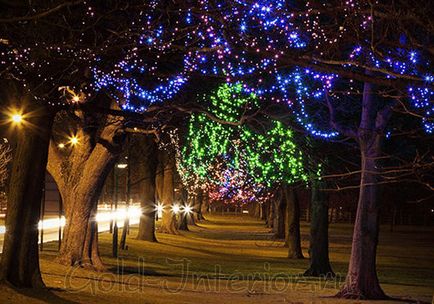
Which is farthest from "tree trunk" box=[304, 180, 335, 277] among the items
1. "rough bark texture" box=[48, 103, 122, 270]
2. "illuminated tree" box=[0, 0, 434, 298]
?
A: "rough bark texture" box=[48, 103, 122, 270]

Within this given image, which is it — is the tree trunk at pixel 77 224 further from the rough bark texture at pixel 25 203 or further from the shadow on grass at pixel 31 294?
the shadow on grass at pixel 31 294

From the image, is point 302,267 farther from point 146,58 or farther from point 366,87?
point 146,58

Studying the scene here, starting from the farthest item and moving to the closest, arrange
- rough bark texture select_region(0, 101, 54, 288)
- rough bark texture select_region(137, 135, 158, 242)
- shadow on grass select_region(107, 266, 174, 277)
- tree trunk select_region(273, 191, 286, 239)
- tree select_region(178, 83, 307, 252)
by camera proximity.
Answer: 1. tree trunk select_region(273, 191, 286, 239)
2. rough bark texture select_region(137, 135, 158, 242)
3. tree select_region(178, 83, 307, 252)
4. shadow on grass select_region(107, 266, 174, 277)
5. rough bark texture select_region(0, 101, 54, 288)

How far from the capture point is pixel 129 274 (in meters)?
22.1

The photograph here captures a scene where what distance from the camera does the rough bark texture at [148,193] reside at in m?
39.9

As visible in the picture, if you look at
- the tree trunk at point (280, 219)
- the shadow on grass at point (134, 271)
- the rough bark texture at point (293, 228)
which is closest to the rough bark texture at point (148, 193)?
the rough bark texture at point (293, 228)

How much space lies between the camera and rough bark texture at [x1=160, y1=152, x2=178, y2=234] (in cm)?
4912

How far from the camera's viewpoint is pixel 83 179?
68.6 ft

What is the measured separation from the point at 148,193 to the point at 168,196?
839 cm

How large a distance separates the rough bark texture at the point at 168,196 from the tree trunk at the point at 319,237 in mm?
20764

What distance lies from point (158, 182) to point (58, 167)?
101 ft

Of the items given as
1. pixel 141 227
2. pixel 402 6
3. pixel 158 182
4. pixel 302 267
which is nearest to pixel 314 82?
pixel 402 6

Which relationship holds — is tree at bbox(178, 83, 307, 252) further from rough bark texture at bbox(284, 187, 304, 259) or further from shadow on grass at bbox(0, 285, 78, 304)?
shadow on grass at bbox(0, 285, 78, 304)

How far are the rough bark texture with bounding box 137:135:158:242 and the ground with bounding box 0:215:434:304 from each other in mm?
999
